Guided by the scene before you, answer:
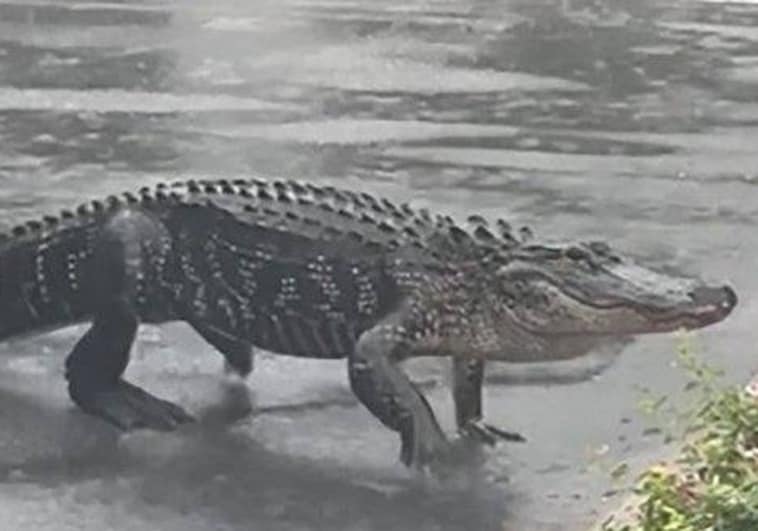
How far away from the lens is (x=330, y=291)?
7.20 metres

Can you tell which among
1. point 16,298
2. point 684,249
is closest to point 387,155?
point 684,249

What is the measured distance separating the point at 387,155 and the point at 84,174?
1.87 metres

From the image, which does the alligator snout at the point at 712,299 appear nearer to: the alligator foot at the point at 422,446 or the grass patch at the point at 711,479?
the grass patch at the point at 711,479

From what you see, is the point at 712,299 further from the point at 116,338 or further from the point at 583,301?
the point at 116,338

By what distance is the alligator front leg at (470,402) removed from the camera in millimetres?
7250

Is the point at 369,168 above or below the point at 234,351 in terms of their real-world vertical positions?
below

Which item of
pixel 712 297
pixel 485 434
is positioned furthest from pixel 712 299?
pixel 485 434

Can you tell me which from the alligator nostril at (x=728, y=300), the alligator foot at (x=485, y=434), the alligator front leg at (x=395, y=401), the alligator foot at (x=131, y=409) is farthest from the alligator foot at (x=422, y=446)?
the alligator nostril at (x=728, y=300)

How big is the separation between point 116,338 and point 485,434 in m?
1.22

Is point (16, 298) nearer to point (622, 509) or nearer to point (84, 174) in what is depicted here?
point (622, 509)

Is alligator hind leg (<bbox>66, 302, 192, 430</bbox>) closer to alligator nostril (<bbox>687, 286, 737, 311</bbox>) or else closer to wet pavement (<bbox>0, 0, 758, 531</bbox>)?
wet pavement (<bbox>0, 0, 758, 531</bbox>)

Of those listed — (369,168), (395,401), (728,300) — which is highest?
(728,300)

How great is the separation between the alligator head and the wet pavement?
0.38m

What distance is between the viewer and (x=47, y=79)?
14.9 meters
